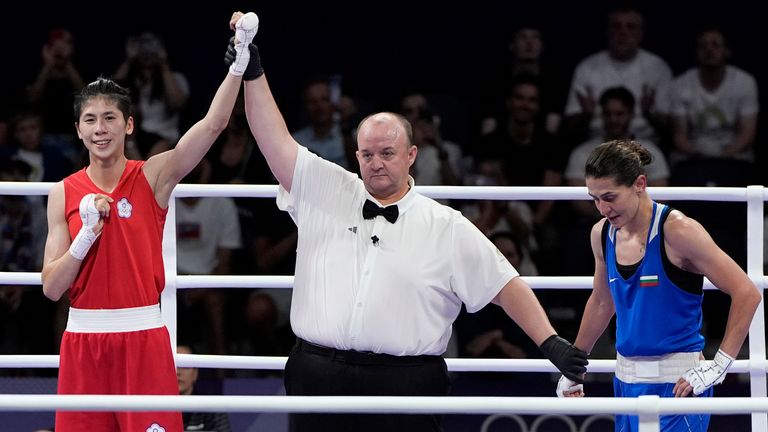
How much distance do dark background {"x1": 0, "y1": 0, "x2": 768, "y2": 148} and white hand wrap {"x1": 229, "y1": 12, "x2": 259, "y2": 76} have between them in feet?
12.4

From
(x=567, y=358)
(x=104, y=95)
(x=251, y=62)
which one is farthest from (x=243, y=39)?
(x=567, y=358)

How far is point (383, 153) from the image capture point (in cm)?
347

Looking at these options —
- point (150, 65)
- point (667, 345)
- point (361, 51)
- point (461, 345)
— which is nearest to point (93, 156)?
point (667, 345)

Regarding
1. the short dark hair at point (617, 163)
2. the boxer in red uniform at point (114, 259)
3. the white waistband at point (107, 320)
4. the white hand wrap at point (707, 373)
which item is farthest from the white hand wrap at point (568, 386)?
the white waistband at point (107, 320)

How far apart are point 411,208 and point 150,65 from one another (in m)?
3.78

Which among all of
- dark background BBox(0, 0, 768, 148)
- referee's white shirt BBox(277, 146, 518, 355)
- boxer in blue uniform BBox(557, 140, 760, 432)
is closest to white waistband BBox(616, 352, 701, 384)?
boxer in blue uniform BBox(557, 140, 760, 432)

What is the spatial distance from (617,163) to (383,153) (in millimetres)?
679

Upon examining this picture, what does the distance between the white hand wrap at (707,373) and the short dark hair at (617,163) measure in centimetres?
56

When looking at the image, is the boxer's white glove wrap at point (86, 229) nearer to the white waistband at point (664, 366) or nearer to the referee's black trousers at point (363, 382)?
the referee's black trousers at point (363, 382)

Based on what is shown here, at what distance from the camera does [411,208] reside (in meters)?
3.54

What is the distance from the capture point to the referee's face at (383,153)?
11.4 ft

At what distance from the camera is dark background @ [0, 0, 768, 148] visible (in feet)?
24.0

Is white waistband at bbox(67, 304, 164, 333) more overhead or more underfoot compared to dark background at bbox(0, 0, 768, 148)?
more underfoot

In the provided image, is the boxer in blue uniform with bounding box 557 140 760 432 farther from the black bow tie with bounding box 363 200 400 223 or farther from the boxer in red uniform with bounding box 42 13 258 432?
the boxer in red uniform with bounding box 42 13 258 432
